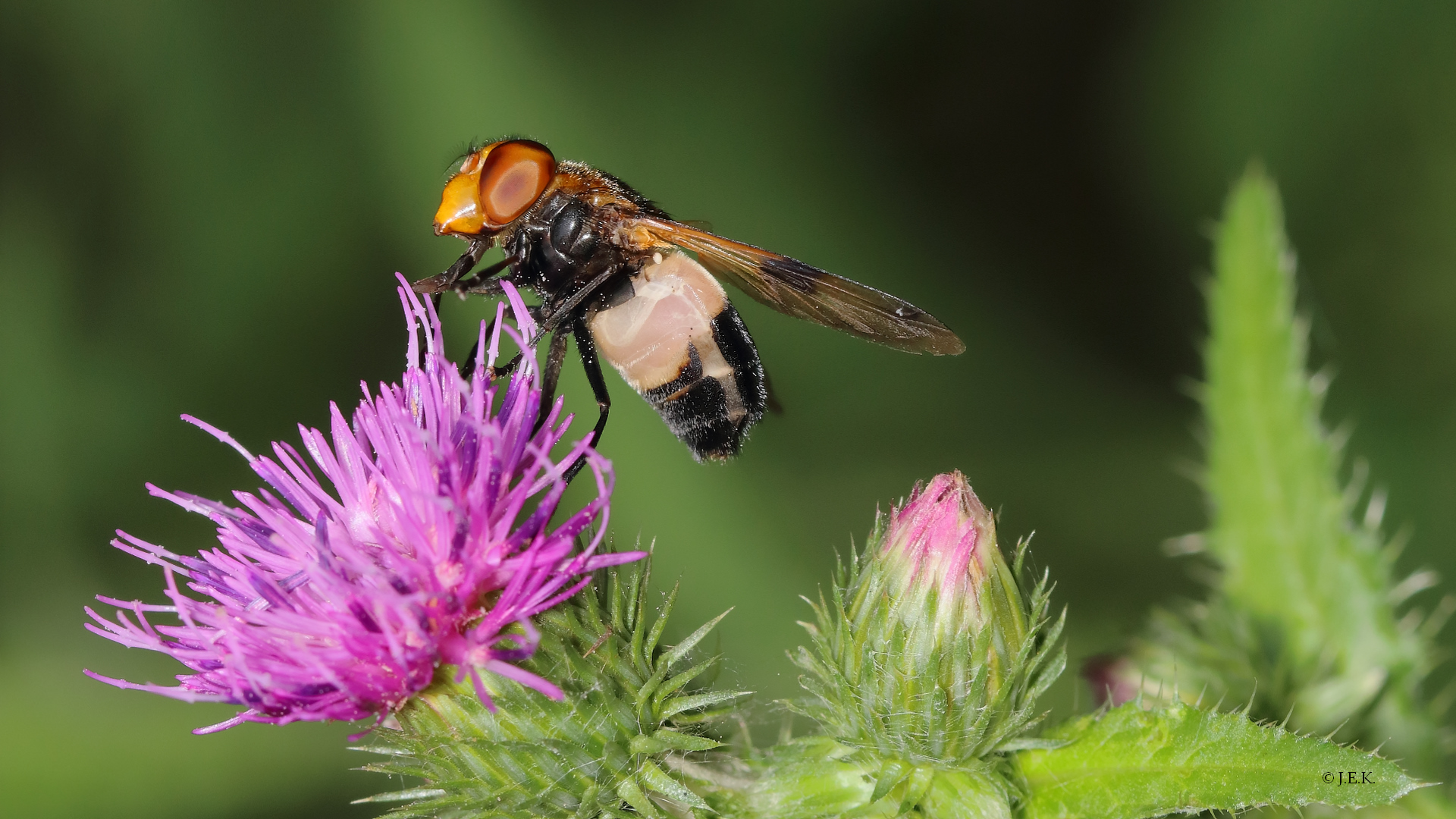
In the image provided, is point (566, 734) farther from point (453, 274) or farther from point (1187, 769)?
point (1187, 769)

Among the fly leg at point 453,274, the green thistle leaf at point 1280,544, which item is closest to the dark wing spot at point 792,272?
the fly leg at point 453,274

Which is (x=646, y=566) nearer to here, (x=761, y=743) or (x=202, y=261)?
(x=761, y=743)

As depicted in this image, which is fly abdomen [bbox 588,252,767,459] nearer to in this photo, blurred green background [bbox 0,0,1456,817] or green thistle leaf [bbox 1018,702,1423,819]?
green thistle leaf [bbox 1018,702,1423,819]

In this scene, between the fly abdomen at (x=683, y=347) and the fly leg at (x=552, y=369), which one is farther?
the fly abdomen at (x=683, y=347)

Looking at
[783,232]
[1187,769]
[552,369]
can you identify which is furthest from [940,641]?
[783,232]

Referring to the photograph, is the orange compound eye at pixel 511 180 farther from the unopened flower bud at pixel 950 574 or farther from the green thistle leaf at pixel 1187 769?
the green thistle leaf at pixel 1187 769
